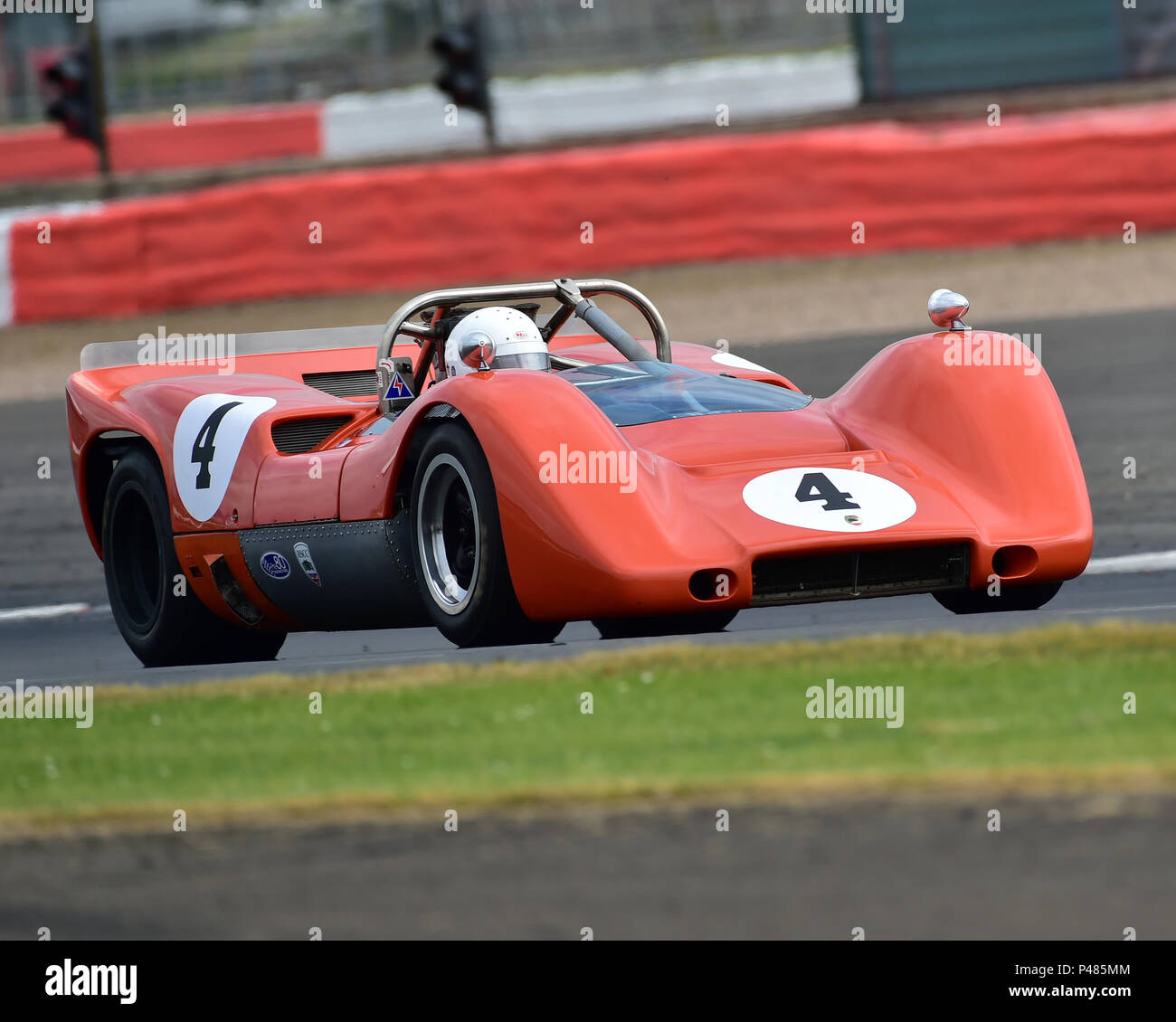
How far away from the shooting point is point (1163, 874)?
3758 mm

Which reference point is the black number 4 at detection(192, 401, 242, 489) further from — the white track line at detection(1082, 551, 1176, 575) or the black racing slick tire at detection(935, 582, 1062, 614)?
the white track line at detection(1082, 551, 1176, 575)

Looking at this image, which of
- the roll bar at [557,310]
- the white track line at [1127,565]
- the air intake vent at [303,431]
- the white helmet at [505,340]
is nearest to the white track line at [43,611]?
the white track line at [1127,565]

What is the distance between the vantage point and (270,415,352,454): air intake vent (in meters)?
7.99

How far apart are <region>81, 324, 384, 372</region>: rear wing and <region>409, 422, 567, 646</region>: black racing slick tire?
7.60 feet

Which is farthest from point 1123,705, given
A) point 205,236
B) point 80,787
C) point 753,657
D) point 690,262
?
point 205,236

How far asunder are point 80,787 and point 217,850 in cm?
86

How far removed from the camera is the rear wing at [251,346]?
9133 mm

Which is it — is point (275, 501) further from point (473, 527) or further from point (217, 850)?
point (217, 850)

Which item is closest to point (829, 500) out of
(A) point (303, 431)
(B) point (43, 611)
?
(A) point (303, 431)

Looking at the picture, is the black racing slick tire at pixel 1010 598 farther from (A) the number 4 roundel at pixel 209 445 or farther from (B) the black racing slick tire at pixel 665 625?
(A) the number 4 roundel at pixel 209 445

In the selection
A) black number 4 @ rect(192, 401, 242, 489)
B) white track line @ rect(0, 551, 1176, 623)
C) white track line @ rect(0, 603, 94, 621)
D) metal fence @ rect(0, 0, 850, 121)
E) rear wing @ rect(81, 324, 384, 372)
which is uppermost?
metal fence @ rect(0, 0, 850, 121)

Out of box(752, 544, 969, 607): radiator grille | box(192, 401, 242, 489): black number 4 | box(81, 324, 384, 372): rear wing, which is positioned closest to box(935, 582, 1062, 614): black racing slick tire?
box(752, 544, 969, 607): radiator grille

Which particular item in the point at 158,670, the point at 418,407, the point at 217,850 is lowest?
the point at 158,670
